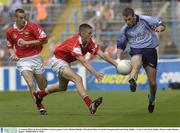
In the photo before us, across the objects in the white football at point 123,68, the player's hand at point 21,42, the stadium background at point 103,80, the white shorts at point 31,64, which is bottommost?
the stadium background at point 103,80

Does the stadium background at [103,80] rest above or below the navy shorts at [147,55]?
below

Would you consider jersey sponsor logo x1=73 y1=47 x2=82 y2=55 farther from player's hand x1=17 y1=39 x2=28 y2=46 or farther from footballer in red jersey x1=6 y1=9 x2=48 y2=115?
player's hand x1=17 y1=39 x2=28 y2=46

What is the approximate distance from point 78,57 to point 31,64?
223 cm

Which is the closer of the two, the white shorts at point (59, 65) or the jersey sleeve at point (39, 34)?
the white shorts at point (59, 65)

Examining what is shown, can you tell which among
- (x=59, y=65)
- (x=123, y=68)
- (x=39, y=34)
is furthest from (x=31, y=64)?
(x=123, y=68)

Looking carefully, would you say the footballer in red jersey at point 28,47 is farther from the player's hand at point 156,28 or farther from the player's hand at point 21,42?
the player's hand at point 156,28

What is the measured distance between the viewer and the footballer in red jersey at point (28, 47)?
17.7 metres

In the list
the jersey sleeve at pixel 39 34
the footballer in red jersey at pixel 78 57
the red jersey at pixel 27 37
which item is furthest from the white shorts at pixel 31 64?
the footballer in red jersey at pixel 78 57

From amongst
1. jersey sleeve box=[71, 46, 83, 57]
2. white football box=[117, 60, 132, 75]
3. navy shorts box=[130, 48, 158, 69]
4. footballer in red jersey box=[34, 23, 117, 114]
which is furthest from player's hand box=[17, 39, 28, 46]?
navy shorts box=[130, 48, 158, 69]

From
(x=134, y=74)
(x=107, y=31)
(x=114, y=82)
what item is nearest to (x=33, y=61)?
(x=134, y=74)

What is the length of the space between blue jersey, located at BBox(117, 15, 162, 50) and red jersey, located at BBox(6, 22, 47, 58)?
1.93 metres

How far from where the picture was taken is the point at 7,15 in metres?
35.4

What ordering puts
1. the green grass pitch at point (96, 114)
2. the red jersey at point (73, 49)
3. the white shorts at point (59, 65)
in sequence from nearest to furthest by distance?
the green grass pitch at point (96, 114)
the red jersey at point (73, 49)
the white shorts at point (59, 65)

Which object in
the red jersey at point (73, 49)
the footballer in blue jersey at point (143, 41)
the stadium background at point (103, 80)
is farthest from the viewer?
the footballer in blue jersey at point (143, 41)
